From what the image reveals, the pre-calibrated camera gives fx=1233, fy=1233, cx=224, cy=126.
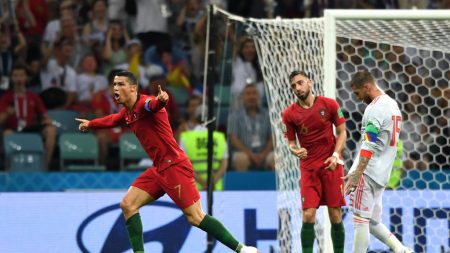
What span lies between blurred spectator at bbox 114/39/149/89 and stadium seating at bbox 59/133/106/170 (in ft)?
4.83

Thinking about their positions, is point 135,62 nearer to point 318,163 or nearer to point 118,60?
point 118,60

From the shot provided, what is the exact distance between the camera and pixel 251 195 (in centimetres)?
1277

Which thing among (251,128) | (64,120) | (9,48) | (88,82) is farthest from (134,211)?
(9,48)

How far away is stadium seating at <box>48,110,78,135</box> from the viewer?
52.3ft

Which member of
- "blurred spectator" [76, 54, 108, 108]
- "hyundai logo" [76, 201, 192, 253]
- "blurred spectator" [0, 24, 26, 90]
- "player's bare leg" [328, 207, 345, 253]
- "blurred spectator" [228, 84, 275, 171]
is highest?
"blurred spectator" [0, 24, 26, 90]

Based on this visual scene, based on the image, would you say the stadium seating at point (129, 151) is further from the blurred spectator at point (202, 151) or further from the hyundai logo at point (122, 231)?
the hyundai logo at point (122, 231)

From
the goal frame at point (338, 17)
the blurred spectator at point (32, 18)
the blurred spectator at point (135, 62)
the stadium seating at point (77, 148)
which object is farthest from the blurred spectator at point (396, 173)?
the blurred spectator at point (32, 18)

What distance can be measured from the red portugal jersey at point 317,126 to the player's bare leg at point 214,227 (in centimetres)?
110

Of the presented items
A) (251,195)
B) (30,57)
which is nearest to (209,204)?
(251,195)

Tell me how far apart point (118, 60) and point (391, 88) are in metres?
4.71

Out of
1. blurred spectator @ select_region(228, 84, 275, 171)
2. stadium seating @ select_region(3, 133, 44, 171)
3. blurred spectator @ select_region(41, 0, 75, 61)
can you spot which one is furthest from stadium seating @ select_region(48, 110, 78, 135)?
blurred spectator @ select_region(228, 84, 275, 171)

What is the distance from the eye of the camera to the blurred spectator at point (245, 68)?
16.5 meters

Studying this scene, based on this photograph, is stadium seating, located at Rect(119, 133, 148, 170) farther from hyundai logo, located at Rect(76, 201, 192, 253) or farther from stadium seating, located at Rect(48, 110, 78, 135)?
hyundai logo, located at Rect(76, 201, 192, 253)

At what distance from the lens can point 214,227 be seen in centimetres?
1055
